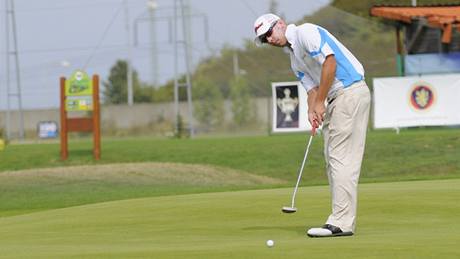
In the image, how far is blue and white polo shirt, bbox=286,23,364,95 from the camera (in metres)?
9.77

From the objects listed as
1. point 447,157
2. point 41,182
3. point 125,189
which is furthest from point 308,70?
point 447,157

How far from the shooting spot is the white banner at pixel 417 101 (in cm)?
3164

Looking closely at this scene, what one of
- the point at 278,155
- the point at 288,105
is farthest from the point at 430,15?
the point at 278,155

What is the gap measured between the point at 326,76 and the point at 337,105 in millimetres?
350

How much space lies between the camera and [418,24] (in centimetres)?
3812

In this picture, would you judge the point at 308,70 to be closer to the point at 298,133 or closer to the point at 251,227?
the point at 251,227

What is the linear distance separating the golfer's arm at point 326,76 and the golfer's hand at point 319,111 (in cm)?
5

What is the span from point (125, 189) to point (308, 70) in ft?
45.0

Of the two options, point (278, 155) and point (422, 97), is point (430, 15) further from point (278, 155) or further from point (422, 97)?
point (278, 155)

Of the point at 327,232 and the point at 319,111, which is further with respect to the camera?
the point at 319,111

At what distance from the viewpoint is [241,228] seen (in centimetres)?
1066

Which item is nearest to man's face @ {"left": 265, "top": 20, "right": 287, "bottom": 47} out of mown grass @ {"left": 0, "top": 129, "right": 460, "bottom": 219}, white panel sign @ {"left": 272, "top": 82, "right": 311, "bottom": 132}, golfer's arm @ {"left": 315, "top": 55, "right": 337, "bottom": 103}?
golfer's arm @ {"left": 315, "top": 55, "right": 337, "bottom": 103}

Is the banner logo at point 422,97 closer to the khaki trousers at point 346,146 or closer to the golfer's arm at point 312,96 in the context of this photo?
the golfer's arm at point 312,96

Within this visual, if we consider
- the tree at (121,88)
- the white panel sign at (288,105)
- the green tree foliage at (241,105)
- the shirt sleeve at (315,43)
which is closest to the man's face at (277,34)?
the shirt sleeve at (315,43)
